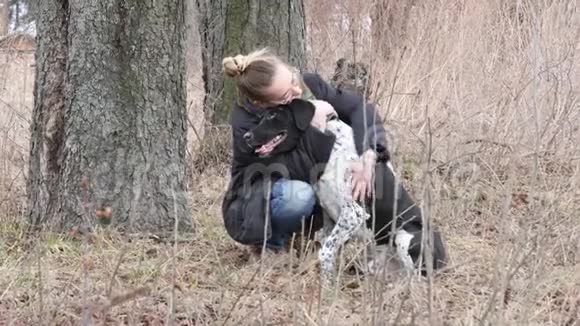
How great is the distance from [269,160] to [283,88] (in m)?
0.28

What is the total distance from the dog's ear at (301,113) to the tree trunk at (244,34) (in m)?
1.87

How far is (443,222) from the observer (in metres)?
3.93

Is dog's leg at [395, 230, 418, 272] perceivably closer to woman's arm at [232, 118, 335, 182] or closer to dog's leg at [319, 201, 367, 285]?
dog's leg at [319, 201, 367, 285]

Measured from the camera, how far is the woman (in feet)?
9.93

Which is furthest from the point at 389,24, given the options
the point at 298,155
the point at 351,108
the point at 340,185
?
the point at 340,185

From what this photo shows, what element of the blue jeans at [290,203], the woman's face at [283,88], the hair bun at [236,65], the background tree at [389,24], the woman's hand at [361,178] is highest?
the background tree at [389,24]

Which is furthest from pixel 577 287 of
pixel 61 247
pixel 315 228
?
pixel 61 247

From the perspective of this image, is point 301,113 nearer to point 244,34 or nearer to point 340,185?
point 340,185

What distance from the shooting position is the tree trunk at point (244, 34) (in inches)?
195

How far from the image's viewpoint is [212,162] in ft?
16.0

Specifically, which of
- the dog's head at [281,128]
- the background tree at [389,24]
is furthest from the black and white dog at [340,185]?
the background tree at [389,24]

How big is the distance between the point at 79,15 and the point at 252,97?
732 millimetres

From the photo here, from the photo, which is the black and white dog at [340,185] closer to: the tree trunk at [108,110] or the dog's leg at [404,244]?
the dog's leg at [404,244]

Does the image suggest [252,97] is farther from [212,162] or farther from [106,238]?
[212,162]
